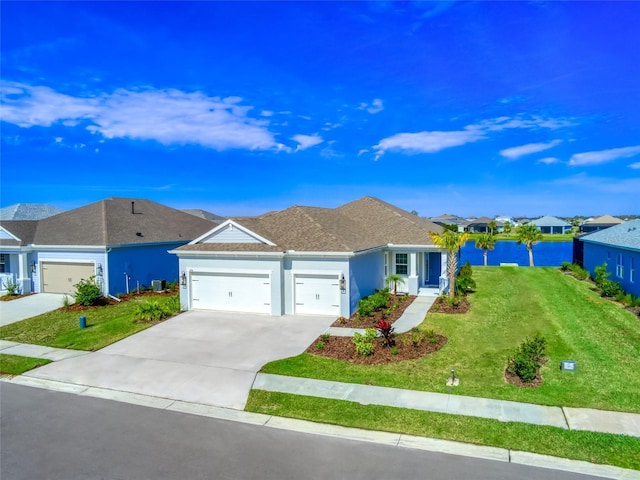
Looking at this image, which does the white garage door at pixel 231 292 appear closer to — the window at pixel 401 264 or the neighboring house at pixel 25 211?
the window at pixel 401 264

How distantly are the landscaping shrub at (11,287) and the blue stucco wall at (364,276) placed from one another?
784 inches

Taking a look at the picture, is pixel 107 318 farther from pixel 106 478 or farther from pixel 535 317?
pixel 535 317

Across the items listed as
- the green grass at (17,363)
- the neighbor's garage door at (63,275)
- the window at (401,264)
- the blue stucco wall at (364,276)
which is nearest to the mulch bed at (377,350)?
the blue stucco wall at (364,276)

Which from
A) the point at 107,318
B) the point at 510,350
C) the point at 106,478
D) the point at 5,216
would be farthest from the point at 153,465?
the point at 5,216

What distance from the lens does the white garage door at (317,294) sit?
18.5 meters

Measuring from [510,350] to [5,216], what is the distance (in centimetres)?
3423

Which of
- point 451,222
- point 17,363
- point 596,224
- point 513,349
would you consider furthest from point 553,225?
point 17,363

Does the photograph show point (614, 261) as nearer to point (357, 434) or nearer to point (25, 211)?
point (357, 434)

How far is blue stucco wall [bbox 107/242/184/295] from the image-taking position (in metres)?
24.0

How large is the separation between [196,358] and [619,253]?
23785 mm

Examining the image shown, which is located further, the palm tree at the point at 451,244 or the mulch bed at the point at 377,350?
the palm tree at the point at 451,244

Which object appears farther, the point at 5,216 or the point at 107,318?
the point at 5,216

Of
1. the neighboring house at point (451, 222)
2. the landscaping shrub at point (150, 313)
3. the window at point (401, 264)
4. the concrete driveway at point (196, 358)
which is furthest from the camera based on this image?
the neighboring house at point (451, 222)

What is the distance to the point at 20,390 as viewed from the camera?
37.9 feet
